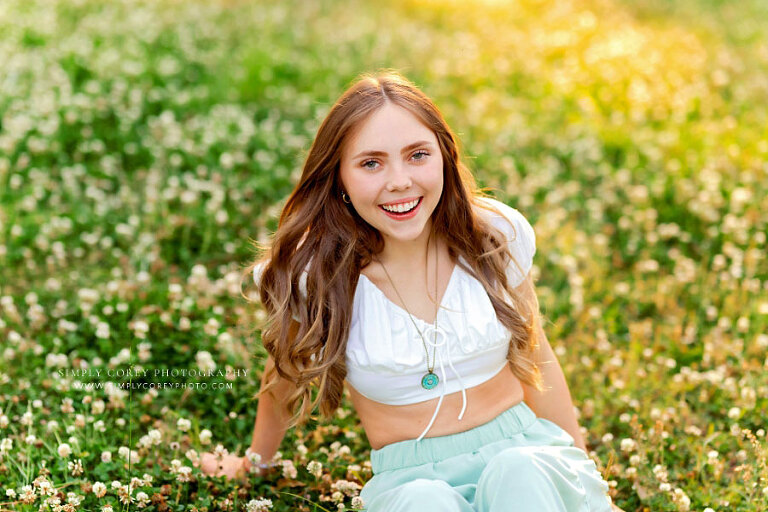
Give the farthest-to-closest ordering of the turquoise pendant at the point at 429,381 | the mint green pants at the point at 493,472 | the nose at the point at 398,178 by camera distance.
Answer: the turquoise pendant at the point at 429,381
the nose at the point at 398,178
the mint green pants at the point at 493,472

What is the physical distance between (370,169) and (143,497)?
1523 millimetres

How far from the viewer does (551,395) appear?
3.51 metres

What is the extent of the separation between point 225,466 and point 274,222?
2346 millimetres

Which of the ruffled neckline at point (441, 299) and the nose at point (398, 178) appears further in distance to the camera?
the ruffled neckline at point (441, 299)

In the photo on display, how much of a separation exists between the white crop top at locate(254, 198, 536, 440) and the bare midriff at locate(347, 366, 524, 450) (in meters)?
0.03

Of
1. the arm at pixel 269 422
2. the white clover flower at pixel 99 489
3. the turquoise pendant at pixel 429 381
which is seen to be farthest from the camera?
the arm at pixel 269 422

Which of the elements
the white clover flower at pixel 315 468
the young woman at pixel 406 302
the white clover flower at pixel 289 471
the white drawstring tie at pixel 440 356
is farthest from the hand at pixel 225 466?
the white drawstring tie at pixel 440 356

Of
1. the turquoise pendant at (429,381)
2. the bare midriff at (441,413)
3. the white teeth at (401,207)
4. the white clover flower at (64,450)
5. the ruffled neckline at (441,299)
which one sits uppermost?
the white teeth at (401,207)

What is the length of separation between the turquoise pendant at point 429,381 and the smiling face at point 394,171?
50 centimetres

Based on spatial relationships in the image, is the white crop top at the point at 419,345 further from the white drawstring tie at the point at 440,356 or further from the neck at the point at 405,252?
the neck at the point at 405,252

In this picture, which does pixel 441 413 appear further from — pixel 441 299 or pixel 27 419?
pixel 27 419

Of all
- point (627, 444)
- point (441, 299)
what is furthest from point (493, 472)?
point (627, 444)

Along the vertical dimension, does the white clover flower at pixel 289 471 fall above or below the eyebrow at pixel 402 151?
below

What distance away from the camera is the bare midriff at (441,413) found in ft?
10.3
